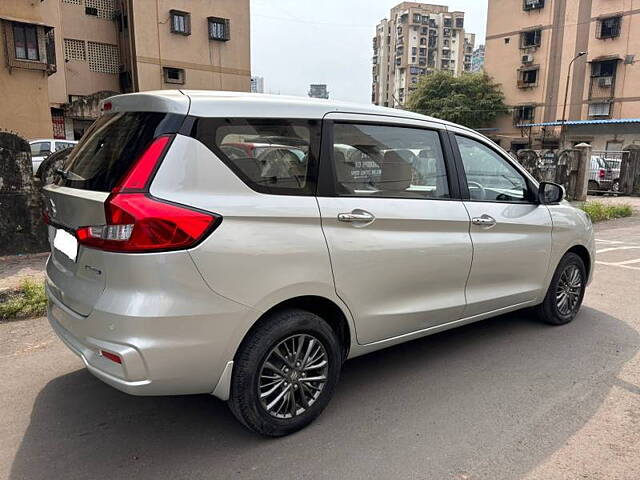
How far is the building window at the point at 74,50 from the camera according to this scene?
28.2 m

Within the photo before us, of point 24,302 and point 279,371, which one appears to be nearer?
point 279,371

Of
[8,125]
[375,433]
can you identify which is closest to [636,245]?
[375,433]

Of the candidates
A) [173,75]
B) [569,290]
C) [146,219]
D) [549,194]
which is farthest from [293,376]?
[173,75]

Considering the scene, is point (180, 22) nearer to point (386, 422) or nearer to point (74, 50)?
point (74, 50)

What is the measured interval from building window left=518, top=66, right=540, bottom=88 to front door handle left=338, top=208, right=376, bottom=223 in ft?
137

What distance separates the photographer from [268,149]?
9.04 ft

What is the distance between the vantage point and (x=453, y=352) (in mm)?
4059

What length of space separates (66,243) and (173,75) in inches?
1153

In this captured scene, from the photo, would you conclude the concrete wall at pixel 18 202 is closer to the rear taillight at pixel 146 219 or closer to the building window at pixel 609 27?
the rear taillight at pixel 146 219

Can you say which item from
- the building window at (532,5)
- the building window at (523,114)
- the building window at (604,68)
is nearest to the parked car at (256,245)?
the building window at (604,68)

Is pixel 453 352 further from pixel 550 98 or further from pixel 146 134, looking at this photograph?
pixel 550 98

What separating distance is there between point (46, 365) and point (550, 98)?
137 ft

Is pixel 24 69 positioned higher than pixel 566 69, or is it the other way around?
pixel 566 69

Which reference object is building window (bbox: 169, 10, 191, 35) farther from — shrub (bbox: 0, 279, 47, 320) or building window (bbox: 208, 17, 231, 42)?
shrub (bbox: 0, 279, 47, 320)
